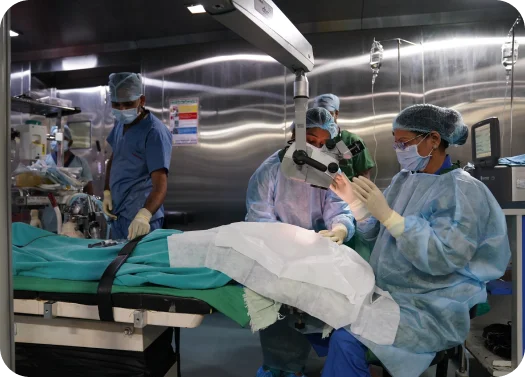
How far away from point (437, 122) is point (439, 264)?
58cm

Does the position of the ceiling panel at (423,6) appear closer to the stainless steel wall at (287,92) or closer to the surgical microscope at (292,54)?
the stainless steel wall at (287,92)

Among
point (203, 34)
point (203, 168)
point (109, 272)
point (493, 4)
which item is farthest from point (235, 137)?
point (109, 272)

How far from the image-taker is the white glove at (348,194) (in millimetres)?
1667

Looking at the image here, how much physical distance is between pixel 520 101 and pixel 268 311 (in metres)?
3.54

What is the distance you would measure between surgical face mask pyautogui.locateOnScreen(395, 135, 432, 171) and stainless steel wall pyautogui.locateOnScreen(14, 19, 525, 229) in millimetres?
2387

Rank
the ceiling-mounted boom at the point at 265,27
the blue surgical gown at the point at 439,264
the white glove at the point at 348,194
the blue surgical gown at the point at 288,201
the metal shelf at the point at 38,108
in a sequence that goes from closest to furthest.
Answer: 1. the ceiling-mounted boom at the point at 265,27
2. the blue surgical gown at the point at 439,264
3. the white glove at the point at 348,194
4. the blue surgical gown at the point at 288,201
5. the metal shelf at the point at 38,108

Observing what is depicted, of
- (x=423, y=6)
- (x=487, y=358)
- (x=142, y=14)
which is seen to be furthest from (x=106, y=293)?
(x=423, y=6)

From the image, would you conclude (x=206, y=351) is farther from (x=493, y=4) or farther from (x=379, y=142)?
(x=493, y=4)

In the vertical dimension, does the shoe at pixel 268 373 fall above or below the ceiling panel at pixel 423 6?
below

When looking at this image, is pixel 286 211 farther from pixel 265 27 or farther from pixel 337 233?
pixel 265 27

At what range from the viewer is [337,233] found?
1.96 meters

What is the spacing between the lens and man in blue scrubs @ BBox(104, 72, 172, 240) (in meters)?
2.40

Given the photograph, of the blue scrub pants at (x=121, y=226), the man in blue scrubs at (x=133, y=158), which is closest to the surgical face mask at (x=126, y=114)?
the man in blue scrubs at (x=133, y=158)

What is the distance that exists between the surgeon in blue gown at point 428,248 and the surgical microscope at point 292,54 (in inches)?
6.0
